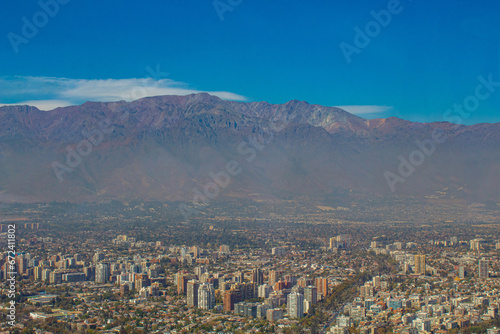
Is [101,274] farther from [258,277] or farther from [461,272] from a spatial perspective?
[461,272]

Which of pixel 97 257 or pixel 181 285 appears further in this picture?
pixel 97 257

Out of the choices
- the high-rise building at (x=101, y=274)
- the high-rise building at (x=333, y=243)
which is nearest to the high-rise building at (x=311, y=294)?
the high-rise building at (x=101, y=274)

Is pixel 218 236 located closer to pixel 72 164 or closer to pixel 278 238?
pixel 278 238

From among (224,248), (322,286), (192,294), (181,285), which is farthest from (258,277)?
(224,248)

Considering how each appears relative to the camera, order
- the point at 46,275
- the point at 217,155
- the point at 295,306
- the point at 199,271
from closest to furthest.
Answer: the point at 295,306 < the point at 46,275 < the point at 199,271 < the point at 217,155

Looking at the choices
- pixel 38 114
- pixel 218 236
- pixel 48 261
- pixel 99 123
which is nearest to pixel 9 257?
pixel 48 261
